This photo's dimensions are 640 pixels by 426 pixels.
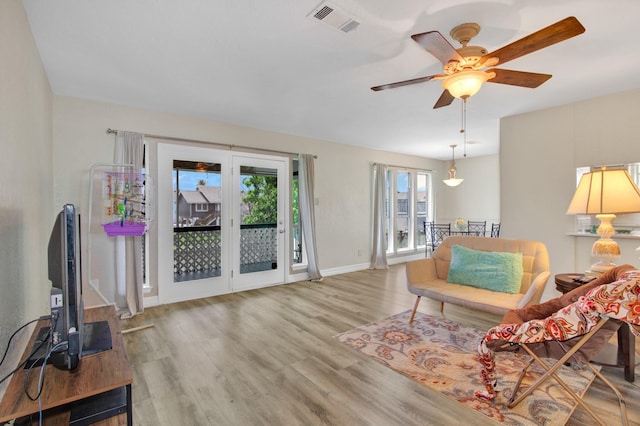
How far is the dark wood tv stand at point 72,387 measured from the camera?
106 cm

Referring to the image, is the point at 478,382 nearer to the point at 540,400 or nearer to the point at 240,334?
the point at 540,400

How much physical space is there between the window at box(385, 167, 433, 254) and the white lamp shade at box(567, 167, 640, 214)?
4.40 m

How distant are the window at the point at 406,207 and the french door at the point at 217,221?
9.36 feet

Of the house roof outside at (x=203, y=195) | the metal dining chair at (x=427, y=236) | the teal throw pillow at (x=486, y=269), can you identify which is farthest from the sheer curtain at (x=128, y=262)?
the metal dining chair at (x=427, y=236)

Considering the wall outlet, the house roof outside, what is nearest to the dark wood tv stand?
the wall outlet

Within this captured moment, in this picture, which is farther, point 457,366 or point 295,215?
point 295,215

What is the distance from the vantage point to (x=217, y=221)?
440 cm

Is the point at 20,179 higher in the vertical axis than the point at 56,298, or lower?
higher

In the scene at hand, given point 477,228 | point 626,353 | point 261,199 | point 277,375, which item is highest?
point 261,199

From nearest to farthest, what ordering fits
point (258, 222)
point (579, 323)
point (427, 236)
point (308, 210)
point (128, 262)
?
point (579, 323)
point (128, 262)
point (258, 222)
point (308, 210)
point (427, 236)

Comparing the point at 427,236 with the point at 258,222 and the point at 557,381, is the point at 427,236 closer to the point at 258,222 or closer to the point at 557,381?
the point at 258,222

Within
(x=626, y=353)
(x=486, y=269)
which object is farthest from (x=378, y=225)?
(x=626, y=353)

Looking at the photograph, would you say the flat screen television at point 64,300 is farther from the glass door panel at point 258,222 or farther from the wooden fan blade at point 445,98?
the glass door panel at point 258,222

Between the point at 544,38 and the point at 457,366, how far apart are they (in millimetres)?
2289
